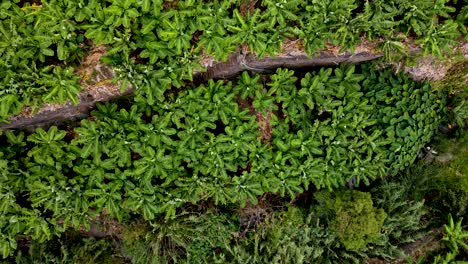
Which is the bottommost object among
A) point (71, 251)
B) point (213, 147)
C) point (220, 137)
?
point (71, 251)

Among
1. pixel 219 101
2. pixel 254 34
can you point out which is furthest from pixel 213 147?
pixel 254 34

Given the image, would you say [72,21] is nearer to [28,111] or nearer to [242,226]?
[28,111]

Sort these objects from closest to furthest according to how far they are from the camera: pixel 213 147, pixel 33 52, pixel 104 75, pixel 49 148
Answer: pixel 33 52
pixel 49 148
pixel 104 75
pixel 213 147

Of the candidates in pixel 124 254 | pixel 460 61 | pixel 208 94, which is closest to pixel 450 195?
pixel 460 61

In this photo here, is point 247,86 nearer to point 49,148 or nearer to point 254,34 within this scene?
point 254,34

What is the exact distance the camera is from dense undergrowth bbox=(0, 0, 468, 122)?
3564 millimetres

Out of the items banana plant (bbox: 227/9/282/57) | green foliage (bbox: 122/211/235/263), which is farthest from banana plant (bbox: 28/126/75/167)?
banana plant (bbox: 227/9/282/57)

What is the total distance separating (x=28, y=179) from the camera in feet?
12.9

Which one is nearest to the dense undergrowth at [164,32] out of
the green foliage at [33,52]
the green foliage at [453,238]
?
the green foliage at [33,52]

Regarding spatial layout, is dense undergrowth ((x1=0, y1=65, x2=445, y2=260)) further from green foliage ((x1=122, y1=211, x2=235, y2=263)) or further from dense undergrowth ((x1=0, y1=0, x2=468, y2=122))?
dense undergrowth ((x1=0, y1=0, x2=468, y2=122))

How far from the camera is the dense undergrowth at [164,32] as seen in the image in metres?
3.56

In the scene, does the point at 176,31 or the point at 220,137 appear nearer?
the point at 176,31

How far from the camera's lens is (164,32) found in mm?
3639

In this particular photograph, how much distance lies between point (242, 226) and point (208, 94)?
1926 millimetres
